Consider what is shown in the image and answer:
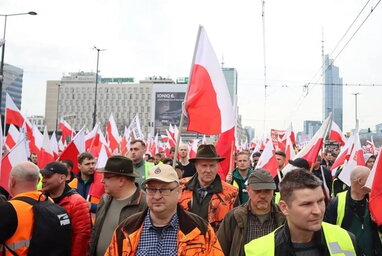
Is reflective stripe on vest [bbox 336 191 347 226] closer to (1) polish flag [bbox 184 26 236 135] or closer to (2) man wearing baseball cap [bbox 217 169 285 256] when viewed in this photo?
(2) man wearing baseball cap [bbox 217 169 285 256]

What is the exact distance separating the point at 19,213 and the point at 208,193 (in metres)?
1.97

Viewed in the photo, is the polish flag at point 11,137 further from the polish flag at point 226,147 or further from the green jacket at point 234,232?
the green jacket at point 234,232

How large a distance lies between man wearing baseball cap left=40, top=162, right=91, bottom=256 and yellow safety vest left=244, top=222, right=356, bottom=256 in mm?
2042

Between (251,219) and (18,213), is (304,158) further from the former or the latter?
(18,213)

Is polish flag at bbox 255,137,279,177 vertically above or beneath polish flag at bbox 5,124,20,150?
beneath

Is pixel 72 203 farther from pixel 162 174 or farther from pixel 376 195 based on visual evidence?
pixel 376 195

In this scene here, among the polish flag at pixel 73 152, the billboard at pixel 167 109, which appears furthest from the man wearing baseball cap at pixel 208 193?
the billboard at pixel 167 109

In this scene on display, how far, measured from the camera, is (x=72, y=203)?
4297mm

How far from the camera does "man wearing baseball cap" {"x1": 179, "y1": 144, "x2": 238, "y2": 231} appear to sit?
Result: 454 cm

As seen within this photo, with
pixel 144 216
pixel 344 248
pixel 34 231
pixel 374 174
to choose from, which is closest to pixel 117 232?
pixel 144 216

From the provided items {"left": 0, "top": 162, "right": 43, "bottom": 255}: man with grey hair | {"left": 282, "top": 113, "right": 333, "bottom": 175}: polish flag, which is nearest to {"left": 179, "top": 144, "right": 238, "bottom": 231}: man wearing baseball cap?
{"left": 0, "top": 162, "right": 43, "bottom": 255}: man with grey hair

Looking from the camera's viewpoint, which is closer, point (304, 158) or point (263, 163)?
point (304, 158)

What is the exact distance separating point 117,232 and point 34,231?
0.88 metres

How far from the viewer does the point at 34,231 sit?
11.5 feet
